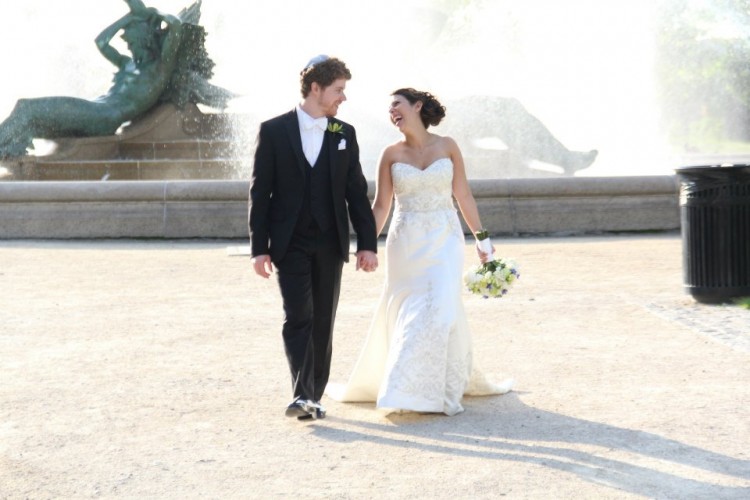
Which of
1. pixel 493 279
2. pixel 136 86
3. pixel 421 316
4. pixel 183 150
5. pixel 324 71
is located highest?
pixel 136 86

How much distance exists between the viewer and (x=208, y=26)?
2844 centimetres

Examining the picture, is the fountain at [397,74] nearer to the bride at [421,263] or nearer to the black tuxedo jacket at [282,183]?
the bride at [421,263]

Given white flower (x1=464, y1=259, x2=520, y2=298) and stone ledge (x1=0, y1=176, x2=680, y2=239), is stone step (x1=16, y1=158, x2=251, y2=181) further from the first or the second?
white flower (x1=464, y1=259, x2=520, y2=298)

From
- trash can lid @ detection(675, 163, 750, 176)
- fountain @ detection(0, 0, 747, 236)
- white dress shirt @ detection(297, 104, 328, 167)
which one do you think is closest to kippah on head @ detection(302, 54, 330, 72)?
white dress shirt @ detection(297, 104, 328, 167)

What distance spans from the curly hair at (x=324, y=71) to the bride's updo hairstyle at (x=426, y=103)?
1.60 feet

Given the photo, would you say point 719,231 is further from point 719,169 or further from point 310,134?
point 310,134

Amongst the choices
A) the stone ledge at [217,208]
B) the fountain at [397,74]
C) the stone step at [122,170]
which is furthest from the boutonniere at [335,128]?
the stone step at [122,170]

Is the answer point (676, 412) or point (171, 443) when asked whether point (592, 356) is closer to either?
point (676, 412)

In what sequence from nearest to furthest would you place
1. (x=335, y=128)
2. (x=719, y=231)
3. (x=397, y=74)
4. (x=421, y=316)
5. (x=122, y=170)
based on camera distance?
(x=335, y=128) < (x=421, y=316) < (x=719, y=231) < (x=122, y=170) < (x=397, y=74)

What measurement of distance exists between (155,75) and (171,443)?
1739 centimetres

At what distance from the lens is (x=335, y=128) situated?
604cm

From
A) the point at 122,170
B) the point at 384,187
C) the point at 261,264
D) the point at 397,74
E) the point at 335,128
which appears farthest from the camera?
the point at 397,74

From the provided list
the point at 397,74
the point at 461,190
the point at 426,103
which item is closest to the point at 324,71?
the point at 426,103

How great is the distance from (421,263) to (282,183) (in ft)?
2.75
